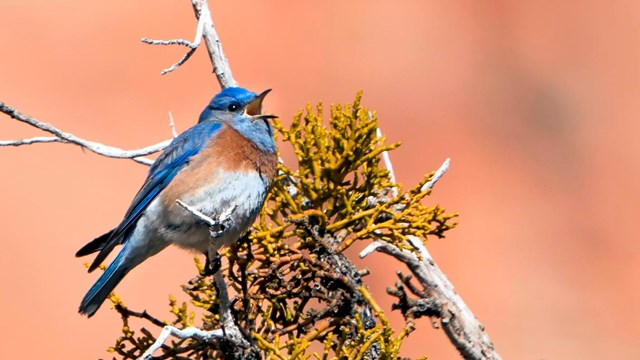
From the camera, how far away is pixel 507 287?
12766mm

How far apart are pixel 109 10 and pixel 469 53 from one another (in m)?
5.11

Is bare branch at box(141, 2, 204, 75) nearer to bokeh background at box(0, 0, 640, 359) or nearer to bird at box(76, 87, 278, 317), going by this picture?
bird at box(76, 87, 278, 317)

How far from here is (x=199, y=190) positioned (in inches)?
194

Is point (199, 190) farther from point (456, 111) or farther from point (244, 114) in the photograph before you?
point (456, 111)

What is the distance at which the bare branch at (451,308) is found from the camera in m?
5.03

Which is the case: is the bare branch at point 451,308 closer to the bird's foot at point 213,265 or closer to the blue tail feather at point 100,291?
the bird's foot at point 213,265

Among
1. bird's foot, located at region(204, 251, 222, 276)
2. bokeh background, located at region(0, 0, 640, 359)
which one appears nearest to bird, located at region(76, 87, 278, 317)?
bird's foot, located at region(204, 251, 222, 276)

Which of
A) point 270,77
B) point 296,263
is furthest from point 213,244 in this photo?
point 270,77

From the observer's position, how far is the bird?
4805 millimetres

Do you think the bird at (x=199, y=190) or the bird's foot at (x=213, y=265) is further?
the bird at (x=199, y=190)

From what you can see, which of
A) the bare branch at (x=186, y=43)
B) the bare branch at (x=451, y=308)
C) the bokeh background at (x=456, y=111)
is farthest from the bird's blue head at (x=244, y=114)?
the bokeh background at (x=456, y=111)

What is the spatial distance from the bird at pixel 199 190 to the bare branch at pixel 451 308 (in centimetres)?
72

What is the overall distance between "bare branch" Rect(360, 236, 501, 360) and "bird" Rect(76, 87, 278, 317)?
2.37 feet

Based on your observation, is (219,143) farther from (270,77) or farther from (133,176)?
(270,77)
